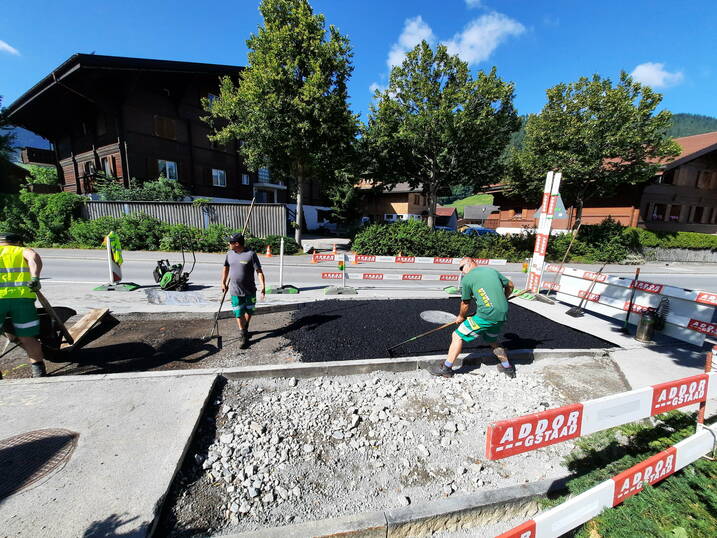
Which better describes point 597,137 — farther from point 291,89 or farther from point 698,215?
point 698,215

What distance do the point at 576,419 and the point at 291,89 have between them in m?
16.8

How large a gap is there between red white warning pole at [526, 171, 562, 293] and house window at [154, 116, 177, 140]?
24616mm

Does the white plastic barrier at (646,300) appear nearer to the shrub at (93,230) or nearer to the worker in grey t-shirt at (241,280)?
the worker in grey t-shirt at (241,280)

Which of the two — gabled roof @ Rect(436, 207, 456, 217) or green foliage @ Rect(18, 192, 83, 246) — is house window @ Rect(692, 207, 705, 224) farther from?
green foliage @ Rect(18, 192, 83, 246)

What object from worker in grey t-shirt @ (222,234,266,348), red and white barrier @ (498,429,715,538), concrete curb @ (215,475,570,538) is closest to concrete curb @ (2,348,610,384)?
worker in grey t-shirt @ (222,234,266,348)

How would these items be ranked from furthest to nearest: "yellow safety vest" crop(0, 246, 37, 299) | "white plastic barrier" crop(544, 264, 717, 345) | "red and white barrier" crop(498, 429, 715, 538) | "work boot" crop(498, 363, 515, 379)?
1. "white plastic barrier" crop(544, 264, 717, 345)
2. "work boot" crop(498, 363, 515, 379)
3. "yellow safety vest" crop(0, 246, 37, 299)
4. "red and white barrier" crop(498, 429, 715, 538)

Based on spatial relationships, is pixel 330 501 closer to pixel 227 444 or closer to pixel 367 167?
pixel 227 444

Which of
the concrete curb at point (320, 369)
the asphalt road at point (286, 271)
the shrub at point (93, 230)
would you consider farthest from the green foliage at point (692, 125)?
the shrub at point (93, 230)

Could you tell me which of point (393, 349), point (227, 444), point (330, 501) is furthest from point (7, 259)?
point (393, 349)

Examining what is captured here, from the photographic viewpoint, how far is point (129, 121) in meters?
20.2

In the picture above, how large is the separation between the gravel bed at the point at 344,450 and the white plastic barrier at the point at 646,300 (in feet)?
11.4

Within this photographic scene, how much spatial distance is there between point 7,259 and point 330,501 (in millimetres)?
4688

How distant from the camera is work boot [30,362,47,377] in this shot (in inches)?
155

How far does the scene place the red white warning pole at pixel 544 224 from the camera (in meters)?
8.03
